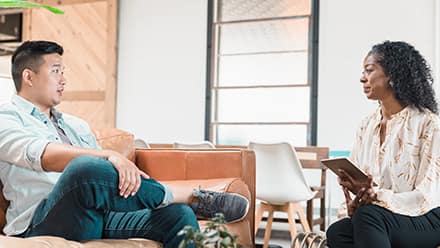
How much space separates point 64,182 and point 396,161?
120cm

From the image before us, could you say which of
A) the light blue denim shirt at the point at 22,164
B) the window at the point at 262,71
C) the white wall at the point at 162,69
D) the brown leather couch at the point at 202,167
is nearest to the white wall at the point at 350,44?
the window at the point at 262,71

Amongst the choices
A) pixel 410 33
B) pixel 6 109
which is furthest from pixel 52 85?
pixel 410 33

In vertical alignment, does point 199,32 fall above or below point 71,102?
above

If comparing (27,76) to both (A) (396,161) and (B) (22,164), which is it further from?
(A) (396,161)

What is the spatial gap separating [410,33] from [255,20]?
1.67m

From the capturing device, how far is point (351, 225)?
2.13 m

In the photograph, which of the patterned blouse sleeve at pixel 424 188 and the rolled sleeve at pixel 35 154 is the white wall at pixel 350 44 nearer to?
the patterned blouse sleeve at pixel 424 188

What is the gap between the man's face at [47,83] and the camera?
2.19 meters

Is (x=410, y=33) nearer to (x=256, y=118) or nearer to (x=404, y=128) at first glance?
(x=256, y=118)

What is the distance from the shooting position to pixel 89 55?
7070mm

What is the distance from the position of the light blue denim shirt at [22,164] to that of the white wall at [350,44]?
4003 mm

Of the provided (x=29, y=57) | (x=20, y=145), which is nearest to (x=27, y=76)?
(x=29, y=57)

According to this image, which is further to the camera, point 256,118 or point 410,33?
point 256,118

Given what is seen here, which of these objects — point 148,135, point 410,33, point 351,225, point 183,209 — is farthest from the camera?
point 148,135
